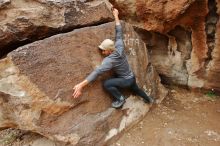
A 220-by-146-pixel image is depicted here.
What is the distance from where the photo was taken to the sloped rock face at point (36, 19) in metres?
4.66

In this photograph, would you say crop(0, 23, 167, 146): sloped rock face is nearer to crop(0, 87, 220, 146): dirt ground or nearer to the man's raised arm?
the man's raised arm

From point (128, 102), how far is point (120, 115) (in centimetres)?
28

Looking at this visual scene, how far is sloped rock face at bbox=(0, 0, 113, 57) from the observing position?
4.66 m

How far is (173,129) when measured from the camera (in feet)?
17.1

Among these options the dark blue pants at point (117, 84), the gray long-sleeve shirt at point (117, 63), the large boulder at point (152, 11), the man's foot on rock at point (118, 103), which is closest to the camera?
the gray long-sleeve shirt at point (117, 63)

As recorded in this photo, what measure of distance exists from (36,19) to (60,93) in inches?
45.0

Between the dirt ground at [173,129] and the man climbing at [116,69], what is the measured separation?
0.57m

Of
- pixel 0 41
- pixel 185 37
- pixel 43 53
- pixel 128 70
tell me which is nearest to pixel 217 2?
pixel 185 37

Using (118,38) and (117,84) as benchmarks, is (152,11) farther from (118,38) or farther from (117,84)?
(117,84)

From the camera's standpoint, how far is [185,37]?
623cm

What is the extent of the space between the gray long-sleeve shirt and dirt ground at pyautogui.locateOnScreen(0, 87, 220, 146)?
90 cm

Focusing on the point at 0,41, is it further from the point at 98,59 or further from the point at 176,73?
the point at 176,73

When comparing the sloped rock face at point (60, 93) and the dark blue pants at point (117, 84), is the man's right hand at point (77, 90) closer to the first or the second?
the sloped rock face at point (60, 93)

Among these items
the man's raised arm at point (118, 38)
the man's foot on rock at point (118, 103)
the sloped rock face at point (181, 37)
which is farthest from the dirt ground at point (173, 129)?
the man's raised arm at point (118, 38)
